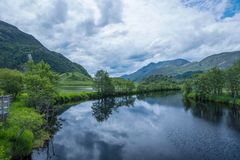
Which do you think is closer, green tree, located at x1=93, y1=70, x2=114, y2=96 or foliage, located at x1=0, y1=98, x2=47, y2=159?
foliage, located at x1=0, y1=98, x2=47, y2=159

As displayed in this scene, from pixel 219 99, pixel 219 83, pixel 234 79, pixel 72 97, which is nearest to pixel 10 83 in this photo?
pixel 72 97

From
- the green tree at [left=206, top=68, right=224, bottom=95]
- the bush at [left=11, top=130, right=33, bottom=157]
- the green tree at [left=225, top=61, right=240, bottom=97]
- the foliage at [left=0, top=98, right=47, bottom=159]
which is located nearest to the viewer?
the foliage at [left=0, top=98, right=47, bottom=159]

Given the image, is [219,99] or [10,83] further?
[219,99]

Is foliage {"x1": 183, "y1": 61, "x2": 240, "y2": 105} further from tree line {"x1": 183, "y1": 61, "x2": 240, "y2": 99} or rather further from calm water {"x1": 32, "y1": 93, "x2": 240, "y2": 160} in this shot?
calm water {"x1": 32, "y1": 93, "x2": 240, "y2": 160}

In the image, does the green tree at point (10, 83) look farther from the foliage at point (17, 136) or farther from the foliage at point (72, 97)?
the foliage at point (17, 136)

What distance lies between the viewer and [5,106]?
2891 centimetres

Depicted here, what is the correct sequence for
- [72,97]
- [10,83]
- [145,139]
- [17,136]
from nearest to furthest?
[17,136] → [145,139] → [10,83] → [72,97]

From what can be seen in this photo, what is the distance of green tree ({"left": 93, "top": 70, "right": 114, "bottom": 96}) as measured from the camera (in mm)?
133500

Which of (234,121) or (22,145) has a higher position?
(22,145)

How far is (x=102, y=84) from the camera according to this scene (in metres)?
134

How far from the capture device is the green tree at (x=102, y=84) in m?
134

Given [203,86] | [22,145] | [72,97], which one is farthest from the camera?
[203,86]

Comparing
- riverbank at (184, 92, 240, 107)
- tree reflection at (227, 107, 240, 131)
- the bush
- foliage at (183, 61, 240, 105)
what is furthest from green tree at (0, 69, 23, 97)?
foliage at (183, 61, 240, 105)

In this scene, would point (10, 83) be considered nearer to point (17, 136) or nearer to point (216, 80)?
point (17, 136)
